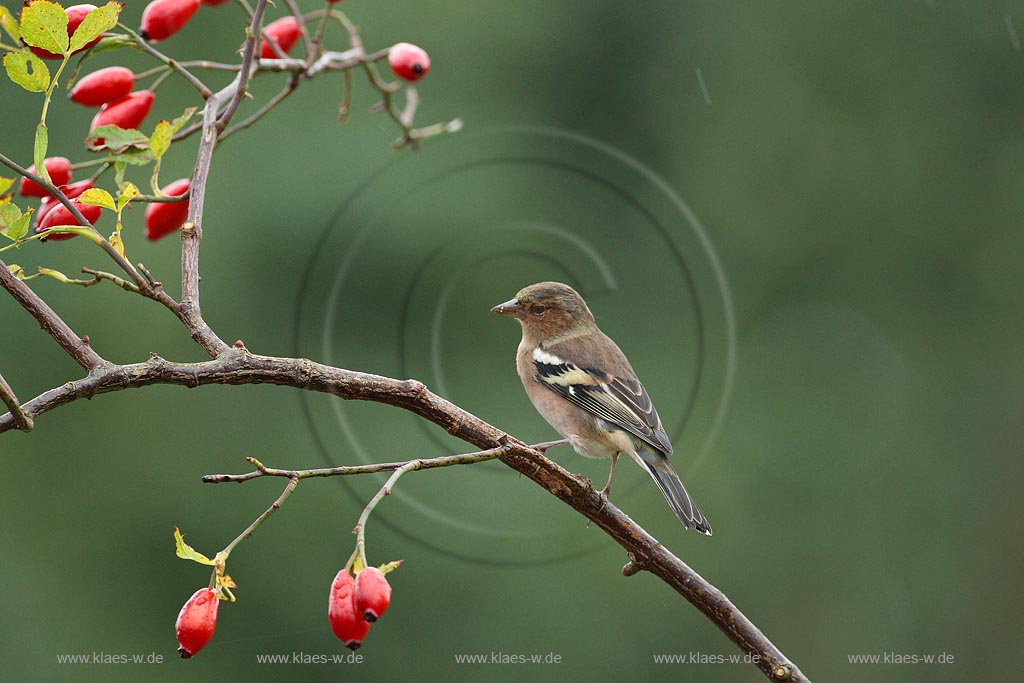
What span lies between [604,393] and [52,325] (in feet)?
6.38

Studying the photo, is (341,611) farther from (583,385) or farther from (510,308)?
(583,385)

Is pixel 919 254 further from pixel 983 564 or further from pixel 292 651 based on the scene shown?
pixel 292 651

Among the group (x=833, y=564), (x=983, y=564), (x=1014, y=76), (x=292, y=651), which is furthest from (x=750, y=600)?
(x=1014, y=76)

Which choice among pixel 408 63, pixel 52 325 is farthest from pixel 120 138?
pixel 408 63

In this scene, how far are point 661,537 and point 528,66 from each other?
16.1 ft

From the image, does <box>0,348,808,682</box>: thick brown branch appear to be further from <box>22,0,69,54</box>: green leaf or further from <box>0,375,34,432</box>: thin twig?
<box>22,0,69,54</box>: green leaf

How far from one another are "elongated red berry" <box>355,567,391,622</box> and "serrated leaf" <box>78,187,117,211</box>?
71 centimetres

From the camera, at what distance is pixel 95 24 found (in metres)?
1.78

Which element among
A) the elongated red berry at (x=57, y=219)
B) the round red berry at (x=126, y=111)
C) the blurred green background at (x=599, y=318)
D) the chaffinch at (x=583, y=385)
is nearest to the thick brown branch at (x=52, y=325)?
the elongated red berry at (x=57, y=219)

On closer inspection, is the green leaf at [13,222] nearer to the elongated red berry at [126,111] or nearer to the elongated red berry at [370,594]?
the elongated red berry at [126,111]

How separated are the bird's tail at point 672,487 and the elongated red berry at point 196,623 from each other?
4.19 feet

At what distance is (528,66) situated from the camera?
10.8 m

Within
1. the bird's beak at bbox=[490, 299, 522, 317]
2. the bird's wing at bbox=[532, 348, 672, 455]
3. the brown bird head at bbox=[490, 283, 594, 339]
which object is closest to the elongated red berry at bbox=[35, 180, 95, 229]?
the bird's beak at bbox=[490, 299, 522, 317]

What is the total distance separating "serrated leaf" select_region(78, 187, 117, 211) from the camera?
1776 mm
